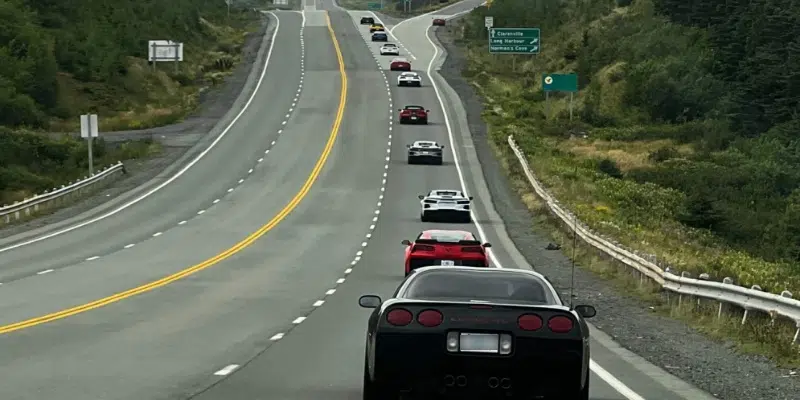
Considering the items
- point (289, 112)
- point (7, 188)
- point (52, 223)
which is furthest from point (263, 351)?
point (289, 112)

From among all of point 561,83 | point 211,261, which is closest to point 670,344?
point 211,261

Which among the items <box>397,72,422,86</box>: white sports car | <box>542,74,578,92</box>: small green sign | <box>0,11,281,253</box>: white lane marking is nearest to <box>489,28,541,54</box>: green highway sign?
<box>397,72,422,86</box>: white sports car

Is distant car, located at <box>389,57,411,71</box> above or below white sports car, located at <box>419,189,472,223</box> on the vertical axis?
above

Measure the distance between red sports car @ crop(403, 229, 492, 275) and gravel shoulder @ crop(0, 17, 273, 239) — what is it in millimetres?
16751

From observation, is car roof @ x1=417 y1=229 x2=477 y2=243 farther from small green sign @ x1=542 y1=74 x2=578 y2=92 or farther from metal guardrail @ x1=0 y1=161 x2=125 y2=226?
small green sign @ x1=542 y1=74 x2=578 y2=92

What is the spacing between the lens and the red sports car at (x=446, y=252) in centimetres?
2833

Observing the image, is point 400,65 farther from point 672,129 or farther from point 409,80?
point 672,129

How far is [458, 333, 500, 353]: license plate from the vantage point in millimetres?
10289

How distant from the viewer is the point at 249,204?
5278 cm

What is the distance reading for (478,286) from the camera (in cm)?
1139

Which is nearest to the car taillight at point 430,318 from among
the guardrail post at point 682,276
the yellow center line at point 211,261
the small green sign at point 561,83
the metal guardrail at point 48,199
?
the yellow center line at point 211,261

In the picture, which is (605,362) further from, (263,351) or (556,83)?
(556,83)

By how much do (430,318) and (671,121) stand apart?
8353 cm

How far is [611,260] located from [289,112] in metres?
53.2
